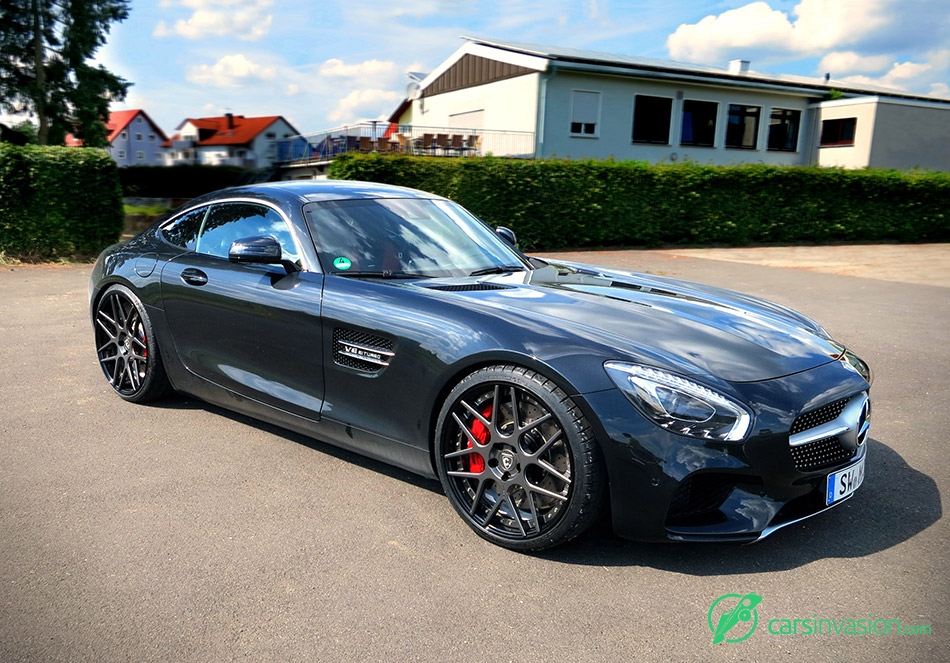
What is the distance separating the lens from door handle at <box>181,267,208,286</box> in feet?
14.3

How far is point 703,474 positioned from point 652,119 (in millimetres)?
26408

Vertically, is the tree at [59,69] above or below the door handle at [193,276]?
above

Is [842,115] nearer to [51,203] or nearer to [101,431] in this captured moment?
[51,203]

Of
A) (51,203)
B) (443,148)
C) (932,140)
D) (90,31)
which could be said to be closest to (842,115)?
(932,140)

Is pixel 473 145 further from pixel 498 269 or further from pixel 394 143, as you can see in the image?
pixel 498 269

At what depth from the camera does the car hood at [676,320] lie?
9.85ft

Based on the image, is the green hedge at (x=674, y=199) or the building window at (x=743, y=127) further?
the building window at (x=743, y=127)

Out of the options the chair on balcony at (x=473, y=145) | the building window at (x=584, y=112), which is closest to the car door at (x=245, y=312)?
the chair on balcony at (x=473, y=145)

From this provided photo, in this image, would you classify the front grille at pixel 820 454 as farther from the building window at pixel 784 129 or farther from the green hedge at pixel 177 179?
the green hedge at pixel 177 179

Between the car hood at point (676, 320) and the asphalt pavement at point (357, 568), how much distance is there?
0.77 meters

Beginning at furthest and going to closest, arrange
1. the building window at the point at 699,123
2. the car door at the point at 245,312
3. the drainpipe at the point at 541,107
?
1. the building window at the point at 699,123
2. the drainpipe at the point at 541,107
3. the car door at the point at 245,312

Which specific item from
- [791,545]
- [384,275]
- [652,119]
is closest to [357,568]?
[384,275]

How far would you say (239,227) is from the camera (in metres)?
4.41

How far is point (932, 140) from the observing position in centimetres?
3053
